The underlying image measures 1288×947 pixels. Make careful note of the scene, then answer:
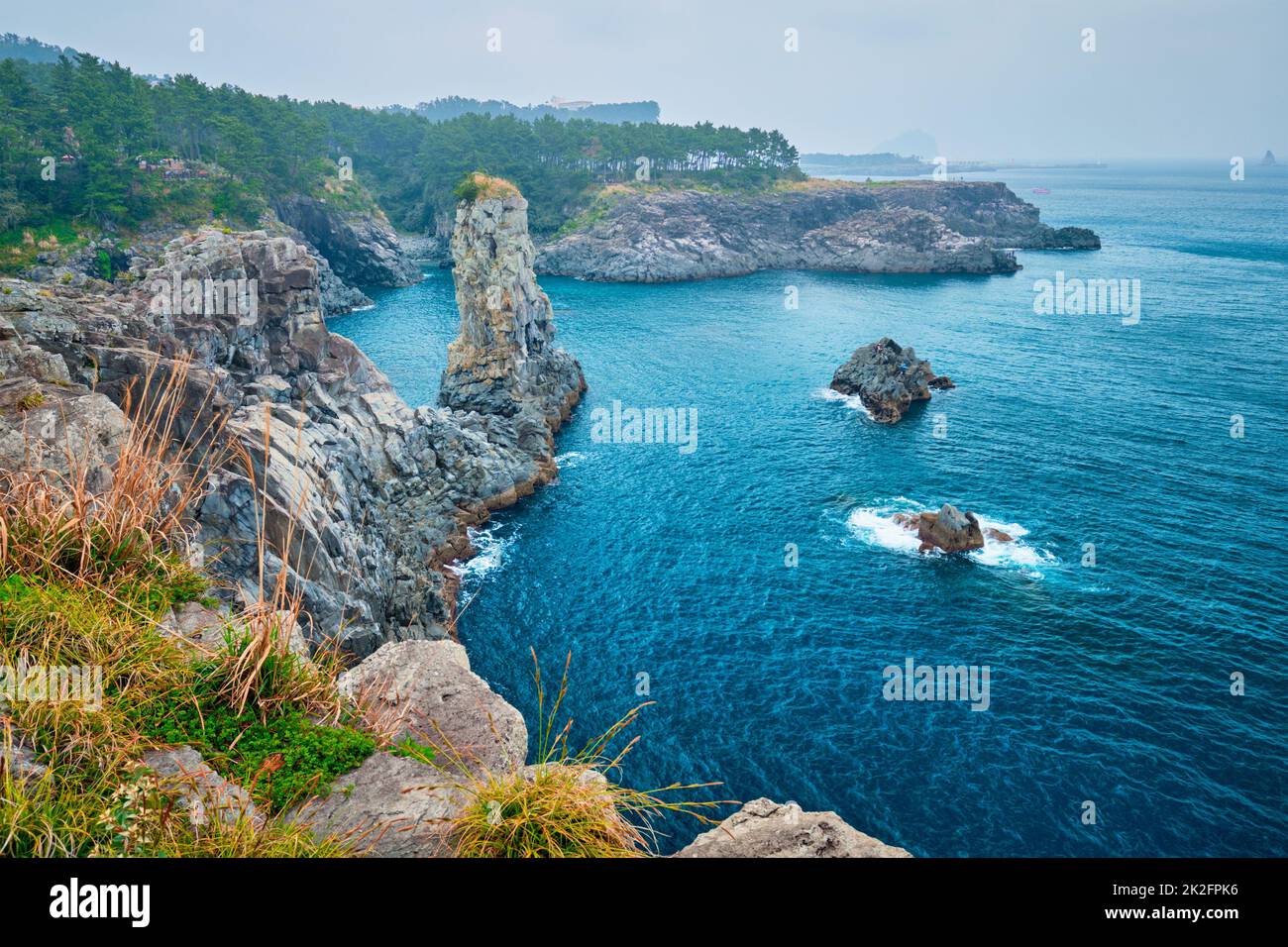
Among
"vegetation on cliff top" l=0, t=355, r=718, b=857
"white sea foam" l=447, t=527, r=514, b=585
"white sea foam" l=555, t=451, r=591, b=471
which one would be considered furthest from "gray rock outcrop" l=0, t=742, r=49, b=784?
"white sea foam" l=555, t=451, r=591, b=471

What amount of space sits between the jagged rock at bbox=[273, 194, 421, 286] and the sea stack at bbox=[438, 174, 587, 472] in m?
62.5

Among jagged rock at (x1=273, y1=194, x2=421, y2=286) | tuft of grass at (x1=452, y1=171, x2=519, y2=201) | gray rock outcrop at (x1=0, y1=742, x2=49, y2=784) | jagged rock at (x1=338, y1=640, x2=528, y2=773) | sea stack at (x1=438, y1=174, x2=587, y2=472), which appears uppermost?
jagged rock at (x1=273, y1=194, x2=421, y2=286)

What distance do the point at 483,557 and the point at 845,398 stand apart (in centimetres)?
→ 4175

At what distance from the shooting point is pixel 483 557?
48.3 metres

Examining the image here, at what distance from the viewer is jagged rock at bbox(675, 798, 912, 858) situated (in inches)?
339

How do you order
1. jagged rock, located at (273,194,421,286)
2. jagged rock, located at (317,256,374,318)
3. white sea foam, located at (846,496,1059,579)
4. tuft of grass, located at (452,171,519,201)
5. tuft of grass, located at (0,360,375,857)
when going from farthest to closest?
jagged rock, located at (273,194,421,286), jagged rock, located at (317,256,374,318), tuft of grass, located at (452,171,519,201), white sea foam, located at (846,496,1059,579), tuft of grass, located at (0,360,375,857)

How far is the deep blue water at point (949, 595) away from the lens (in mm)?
29812

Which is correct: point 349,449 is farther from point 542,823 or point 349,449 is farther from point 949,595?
point 542,823

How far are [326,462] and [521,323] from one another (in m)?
36.1

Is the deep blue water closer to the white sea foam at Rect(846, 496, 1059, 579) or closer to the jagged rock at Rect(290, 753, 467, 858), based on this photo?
the white sea foam at Rect(846, 496, 1059, 579)

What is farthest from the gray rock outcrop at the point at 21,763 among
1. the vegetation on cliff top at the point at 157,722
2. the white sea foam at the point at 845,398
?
the white sea foam at the point at 845,398

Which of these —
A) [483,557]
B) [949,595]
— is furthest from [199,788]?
[483,557]
